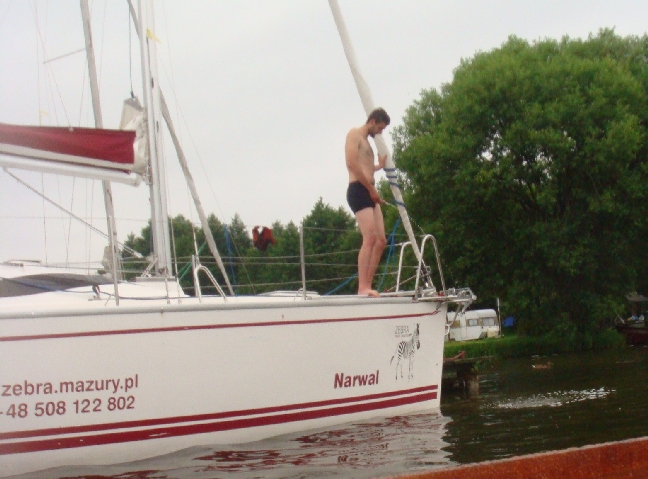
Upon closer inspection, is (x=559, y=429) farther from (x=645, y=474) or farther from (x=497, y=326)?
(x=497, y=326)

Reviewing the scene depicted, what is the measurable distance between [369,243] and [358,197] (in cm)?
48

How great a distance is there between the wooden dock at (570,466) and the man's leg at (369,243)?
493cm

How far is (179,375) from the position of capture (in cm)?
661

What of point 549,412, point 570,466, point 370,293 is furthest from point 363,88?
point 570,466

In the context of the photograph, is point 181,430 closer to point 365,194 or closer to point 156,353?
point 156,353

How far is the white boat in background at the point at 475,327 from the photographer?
48.7 meters

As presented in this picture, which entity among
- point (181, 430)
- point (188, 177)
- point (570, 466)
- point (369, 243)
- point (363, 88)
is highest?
point (363, 88)

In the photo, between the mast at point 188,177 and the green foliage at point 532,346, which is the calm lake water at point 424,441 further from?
the green foliage at point 532,346

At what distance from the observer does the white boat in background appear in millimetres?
48719

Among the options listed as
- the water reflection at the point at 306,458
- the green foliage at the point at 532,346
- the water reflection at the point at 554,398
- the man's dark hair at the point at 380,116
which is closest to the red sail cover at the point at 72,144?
the man's dark hair at the point at 380,116

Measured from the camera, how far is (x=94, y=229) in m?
8.18

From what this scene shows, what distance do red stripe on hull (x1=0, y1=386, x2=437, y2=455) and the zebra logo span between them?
405 millimetres

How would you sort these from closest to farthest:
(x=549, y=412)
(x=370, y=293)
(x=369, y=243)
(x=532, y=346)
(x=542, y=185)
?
(x=370, y=293) → (x=369, y=243) → (x=549, y=412) → (x=542, y=185) → (x=532, y=346)

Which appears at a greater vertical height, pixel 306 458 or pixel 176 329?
pixel 176 329
